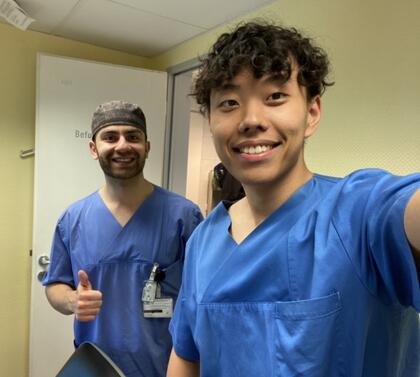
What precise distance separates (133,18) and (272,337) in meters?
1.62

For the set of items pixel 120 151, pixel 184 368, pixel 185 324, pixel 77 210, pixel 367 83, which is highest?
pixel 367 83

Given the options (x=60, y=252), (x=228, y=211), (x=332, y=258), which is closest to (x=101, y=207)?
(x=60, y=252)

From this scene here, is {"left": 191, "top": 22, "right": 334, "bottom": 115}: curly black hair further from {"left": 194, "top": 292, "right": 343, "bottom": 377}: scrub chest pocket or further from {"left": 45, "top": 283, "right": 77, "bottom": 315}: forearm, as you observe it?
{"left": 45, "top": 283, "right": 77, "bottom": 315}: forearm

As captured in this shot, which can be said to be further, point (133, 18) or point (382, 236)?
point (133, 18)

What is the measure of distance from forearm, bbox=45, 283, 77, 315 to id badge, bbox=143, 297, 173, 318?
0.23 meters

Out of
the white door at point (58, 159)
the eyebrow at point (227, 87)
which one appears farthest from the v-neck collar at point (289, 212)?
the white door at point (58, 159)

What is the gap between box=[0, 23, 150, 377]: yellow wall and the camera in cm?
193

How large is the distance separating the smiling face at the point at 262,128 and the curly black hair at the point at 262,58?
2 centimetres

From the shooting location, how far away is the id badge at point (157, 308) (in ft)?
3.77

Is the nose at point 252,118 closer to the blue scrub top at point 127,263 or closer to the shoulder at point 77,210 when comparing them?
the blue scrub top at point 127,263

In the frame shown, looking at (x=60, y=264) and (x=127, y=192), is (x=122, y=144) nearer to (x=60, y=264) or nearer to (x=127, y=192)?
(x=127, y=192)

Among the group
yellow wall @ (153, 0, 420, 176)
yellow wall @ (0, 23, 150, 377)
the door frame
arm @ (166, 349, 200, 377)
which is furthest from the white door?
arm @ (166, 349, 200, 377)

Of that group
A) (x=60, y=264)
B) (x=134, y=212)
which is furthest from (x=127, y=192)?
(x=60, y=264)

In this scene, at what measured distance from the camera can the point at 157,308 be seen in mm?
1153
